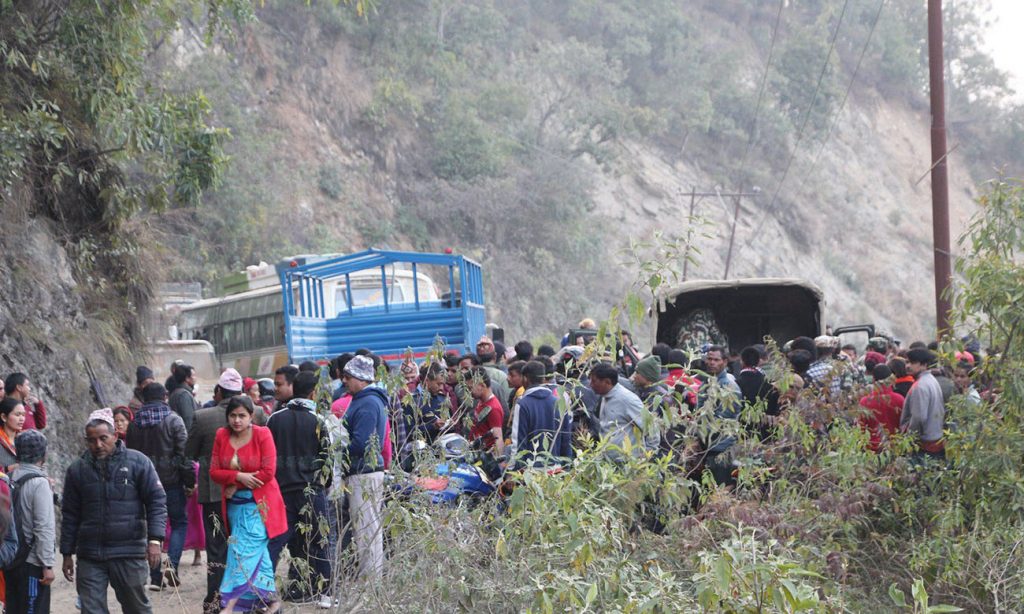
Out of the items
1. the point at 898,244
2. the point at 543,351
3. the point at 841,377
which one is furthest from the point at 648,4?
the point at 841,377

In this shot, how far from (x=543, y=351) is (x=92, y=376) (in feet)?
16.1

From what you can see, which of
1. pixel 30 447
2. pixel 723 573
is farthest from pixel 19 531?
pixel 723 573

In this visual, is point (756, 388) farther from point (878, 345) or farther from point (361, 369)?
point (878, 345)

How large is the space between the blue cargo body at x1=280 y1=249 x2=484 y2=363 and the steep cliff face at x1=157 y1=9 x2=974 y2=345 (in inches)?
416

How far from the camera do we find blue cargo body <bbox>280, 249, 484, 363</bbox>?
54.6 feet

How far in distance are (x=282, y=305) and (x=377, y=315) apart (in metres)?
3.24

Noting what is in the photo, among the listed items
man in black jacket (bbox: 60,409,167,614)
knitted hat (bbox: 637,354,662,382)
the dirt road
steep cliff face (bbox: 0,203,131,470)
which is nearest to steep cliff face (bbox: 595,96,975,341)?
steep cliff face (bbox: 0,203,131,470)

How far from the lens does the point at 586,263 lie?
129 feet

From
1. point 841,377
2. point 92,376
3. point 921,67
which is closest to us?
point 841,377

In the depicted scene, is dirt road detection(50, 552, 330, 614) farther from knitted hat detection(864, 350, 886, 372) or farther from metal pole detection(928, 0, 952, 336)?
metal pole detection(928, 0, 952, 336)

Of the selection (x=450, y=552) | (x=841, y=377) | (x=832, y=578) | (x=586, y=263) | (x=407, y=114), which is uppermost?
(x=407, y=114)

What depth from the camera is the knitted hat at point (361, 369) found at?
7.42m

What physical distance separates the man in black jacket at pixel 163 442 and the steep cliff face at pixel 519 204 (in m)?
19.7

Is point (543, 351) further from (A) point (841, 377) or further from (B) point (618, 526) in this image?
(B) point (618, 526)
